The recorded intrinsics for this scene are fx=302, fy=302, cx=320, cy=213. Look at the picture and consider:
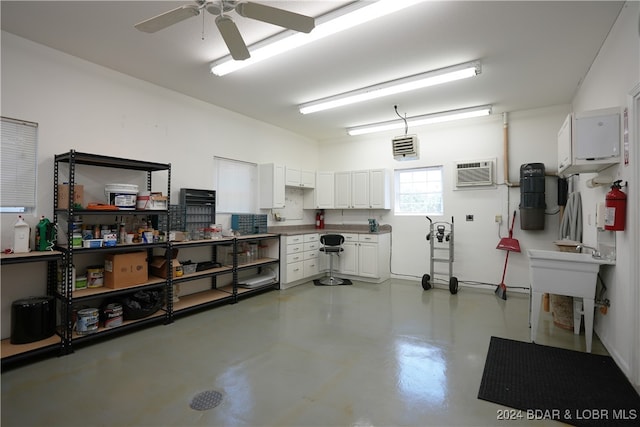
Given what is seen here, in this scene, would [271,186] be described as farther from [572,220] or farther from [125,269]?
[572,220]

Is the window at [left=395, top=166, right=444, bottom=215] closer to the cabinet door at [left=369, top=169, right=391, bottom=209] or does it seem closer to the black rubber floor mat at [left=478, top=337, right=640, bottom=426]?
the cabinet door at [left=369, top=169, right=391, bottom=209]

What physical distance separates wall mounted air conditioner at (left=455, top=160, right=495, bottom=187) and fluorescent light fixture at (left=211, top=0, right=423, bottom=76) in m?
3.78

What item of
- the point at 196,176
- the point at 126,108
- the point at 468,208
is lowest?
the point at 468,208

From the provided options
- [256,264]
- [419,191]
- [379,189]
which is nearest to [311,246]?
[256,264]

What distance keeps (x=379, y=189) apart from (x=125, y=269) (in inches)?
184

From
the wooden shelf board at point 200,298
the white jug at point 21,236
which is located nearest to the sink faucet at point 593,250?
the wooden shelf board at point 200,298

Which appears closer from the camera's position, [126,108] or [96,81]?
[96,81]

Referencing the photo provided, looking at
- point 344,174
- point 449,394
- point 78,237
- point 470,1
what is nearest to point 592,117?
point 470,1

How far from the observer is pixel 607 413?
7.00 ft

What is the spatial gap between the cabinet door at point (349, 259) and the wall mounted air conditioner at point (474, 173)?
2356 millimetres

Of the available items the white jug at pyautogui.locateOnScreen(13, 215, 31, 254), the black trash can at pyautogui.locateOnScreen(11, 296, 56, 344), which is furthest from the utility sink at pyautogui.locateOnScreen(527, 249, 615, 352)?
the white jug at pyautogui.locateOnScreen(13, 215, 31, 254)

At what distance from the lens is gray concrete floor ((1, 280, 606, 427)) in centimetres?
210

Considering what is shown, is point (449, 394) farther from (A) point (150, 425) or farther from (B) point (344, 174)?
(B) point (344, 174)

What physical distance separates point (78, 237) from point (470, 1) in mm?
4349
